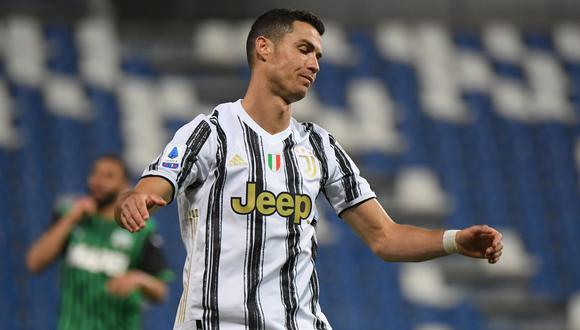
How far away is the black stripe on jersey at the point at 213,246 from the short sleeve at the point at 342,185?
0.45 m

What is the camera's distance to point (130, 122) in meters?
11.9

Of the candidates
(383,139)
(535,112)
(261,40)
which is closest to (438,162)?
(383,139)

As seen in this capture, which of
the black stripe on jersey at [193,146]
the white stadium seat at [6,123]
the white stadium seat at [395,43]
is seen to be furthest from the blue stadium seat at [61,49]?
the black stripe on jersey at [193,146]

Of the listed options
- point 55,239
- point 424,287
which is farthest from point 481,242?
point 424,287

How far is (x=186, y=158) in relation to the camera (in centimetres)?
310

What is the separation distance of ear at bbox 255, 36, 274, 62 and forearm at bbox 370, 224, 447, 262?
2.49ft

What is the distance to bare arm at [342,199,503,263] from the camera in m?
3.12

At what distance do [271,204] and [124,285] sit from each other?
212cm

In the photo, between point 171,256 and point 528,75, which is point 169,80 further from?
point 528,75

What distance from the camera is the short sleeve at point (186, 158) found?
3057 millimetres

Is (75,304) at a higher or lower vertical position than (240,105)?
lower

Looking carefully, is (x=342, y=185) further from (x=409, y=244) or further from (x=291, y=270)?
(x=291, y=270)

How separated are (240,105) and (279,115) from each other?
Answer: 155mm

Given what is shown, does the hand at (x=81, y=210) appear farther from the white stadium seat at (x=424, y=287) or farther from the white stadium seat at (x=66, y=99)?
the white stadium seat at (x=66, y=99)
